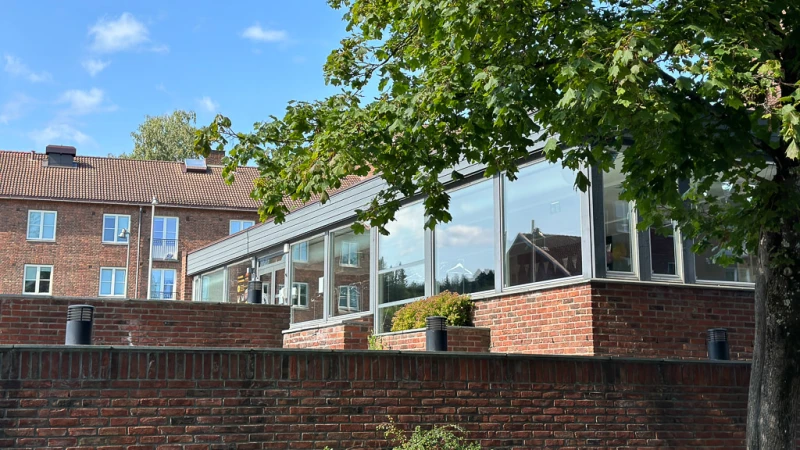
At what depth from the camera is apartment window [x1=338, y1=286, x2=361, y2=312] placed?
16672mm

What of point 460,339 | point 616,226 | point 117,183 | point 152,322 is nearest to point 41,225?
point 117,183

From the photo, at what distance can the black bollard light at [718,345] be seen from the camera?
10.8 meters

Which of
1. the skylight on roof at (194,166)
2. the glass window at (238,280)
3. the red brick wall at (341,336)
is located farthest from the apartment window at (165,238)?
the red brick wall at (341,336)

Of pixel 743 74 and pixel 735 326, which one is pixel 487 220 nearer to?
pixel 735 326

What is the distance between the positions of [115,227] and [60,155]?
18.3ft

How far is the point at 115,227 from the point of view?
148ft

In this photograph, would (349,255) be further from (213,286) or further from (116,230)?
(116,230)

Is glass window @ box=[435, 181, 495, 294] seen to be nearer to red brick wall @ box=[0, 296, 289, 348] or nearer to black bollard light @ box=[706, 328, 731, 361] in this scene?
red brick wall @ box=[0, 296, 289, 348]

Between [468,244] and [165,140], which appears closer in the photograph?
[468,244]

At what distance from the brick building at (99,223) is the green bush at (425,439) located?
37.2 meters

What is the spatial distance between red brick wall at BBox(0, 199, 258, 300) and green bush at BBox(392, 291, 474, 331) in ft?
100

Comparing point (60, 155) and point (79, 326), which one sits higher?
point (60, 155)

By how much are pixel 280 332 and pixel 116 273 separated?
33.9 metres

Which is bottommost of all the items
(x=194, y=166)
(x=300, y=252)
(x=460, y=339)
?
(x=460, y=339)
